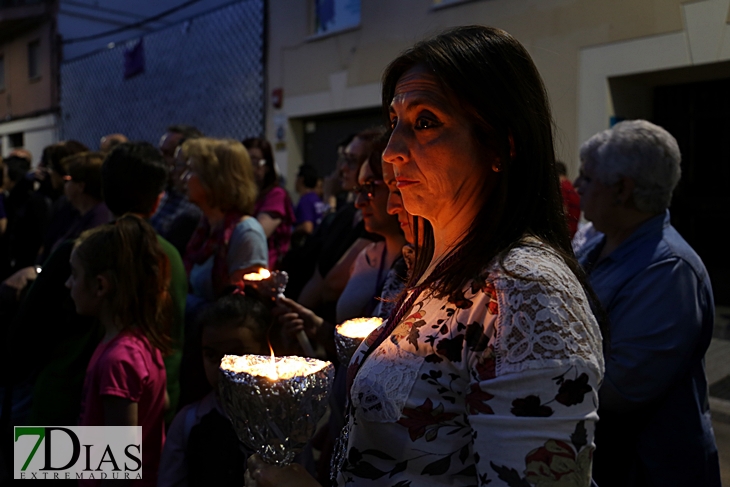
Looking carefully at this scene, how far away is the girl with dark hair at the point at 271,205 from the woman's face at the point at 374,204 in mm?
1698

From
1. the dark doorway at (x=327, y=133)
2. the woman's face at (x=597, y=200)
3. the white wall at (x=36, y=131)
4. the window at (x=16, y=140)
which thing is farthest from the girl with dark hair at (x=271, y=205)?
the window at (x=16, y=140)

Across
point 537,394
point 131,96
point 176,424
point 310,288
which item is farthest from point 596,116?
point 131,96

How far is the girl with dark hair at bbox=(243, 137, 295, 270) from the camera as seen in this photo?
4.08 metres

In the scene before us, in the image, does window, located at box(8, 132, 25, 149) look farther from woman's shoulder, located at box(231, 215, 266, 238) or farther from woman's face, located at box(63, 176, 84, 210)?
woman's shoulder, located at box(231, 215, 266, 238)

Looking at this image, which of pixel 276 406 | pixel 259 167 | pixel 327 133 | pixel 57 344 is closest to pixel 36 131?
pixel 327 133

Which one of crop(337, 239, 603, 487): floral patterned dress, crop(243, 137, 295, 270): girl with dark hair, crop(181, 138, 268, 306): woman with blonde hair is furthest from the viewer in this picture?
crop(243, 137, 295, 270): girl with dark hair

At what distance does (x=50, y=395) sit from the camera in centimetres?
254

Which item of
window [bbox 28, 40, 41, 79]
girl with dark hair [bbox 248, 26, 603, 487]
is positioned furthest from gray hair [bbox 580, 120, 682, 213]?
window [bbox 28, 40, 41, 79]

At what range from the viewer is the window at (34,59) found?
683 inches

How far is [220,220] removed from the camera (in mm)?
3314

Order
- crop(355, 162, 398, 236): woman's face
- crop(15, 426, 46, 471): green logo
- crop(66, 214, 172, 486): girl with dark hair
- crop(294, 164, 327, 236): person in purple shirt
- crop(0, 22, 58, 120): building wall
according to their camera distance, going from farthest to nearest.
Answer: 1. crop(0, 22, 58, 120): building wall
2. crop(294, 164, 327, 236): person in purple shirt
3. crop(15, 426, 46, 471): green logo
4. crop(355, 162, 398, 236): woman's face
5. crop(66, 214, 172, 486): girl with dark hair

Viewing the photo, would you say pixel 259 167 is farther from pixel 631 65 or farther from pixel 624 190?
pixel 631 65

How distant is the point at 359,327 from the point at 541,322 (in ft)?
2.28

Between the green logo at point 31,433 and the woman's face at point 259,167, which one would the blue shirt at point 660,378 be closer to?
the green logo at point 31,433
